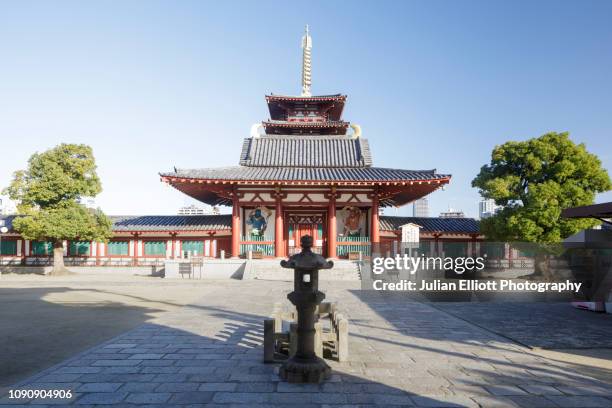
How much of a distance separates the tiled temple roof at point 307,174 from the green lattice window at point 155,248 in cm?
676

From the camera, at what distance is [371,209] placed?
2272 cm

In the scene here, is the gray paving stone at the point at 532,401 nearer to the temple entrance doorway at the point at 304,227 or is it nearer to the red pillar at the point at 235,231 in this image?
the red pillar at the point at 235,231

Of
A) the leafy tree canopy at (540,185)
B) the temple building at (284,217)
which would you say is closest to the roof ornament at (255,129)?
the temple building at (284,217)

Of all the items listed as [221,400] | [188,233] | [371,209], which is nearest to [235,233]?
[188,233]

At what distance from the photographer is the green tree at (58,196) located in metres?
21.7

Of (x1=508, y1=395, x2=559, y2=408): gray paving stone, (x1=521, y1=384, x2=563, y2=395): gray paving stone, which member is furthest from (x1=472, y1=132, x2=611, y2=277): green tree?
(x1=508, y1=395, x2=559, y2=408): gray paving stone

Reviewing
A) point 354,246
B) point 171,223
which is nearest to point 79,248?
point 171,223

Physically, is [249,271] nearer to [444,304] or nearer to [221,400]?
[444,304]

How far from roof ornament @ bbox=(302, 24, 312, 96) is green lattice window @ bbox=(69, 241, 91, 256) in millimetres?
21169

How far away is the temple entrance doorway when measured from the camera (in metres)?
24.2

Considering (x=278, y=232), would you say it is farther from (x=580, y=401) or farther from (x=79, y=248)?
(x=580, y=401)

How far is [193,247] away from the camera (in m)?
25.5

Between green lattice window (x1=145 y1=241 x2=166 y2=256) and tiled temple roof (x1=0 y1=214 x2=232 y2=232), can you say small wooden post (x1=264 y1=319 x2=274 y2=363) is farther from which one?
green lattice window (x1=145 y1=241 x2=166 y2=256)

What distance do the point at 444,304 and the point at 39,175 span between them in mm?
22722
